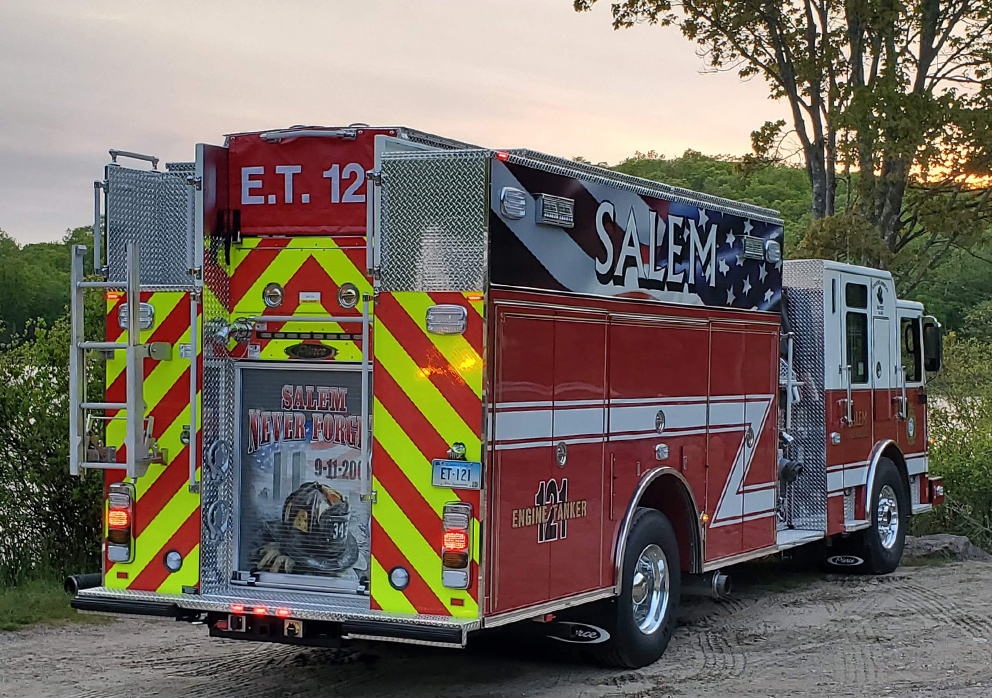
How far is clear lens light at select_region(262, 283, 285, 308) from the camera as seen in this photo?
7.21 meters

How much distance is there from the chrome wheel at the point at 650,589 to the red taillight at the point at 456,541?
6.16 ft

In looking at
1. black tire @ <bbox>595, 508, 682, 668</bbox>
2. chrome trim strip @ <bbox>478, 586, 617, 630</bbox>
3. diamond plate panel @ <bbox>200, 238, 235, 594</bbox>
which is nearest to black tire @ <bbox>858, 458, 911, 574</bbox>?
black tire @ <bbox>595, 508, 682, 668</bbox>

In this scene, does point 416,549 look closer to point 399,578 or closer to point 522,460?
point 399,578

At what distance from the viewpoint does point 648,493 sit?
845 cm

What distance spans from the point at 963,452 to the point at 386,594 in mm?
10421

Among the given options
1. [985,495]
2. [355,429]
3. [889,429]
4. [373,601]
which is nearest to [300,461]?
[355,429]

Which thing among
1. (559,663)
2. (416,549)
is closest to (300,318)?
(416,549)

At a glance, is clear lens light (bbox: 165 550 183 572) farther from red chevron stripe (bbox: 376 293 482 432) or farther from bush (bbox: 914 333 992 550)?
bush (bbox: 914 333 992 550)

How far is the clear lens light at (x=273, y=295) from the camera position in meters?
7.21

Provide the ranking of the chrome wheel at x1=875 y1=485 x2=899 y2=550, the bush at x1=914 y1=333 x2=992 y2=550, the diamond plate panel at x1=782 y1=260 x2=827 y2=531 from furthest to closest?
1. the bush at x1=914 y1=333 x2=992 y2=550
2. the chrome wheel at x1=875 y1=485 x2=899 y2=550
3. the diamond plate panel at x1=782 y1=260 x2=827 y2=531

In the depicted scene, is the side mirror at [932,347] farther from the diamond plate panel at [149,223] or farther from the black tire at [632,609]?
the diamond plate panel at [149,223]

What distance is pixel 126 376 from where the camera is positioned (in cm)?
718

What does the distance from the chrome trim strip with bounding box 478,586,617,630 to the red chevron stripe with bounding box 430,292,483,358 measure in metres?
1.35

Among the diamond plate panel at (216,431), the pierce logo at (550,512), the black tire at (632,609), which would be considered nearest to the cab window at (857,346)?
the black tire at (632,609)
